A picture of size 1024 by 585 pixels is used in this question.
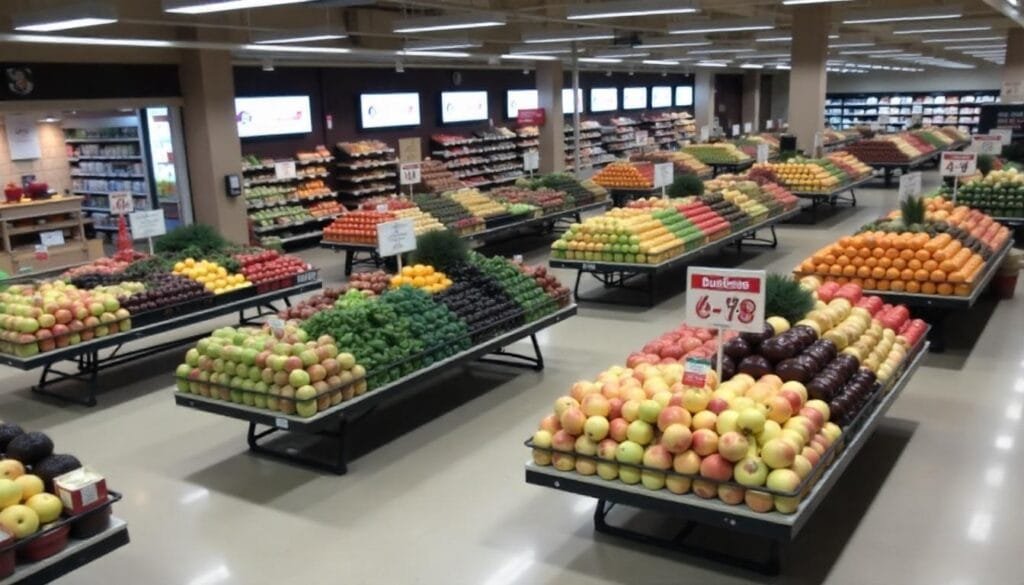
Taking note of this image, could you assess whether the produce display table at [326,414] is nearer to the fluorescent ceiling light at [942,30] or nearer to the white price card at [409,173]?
the white price card at [409,173]

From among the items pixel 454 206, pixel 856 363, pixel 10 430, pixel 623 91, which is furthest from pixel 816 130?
pixel 10 430

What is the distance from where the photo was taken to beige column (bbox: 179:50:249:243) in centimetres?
1254

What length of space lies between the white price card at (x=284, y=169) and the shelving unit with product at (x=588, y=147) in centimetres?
1113

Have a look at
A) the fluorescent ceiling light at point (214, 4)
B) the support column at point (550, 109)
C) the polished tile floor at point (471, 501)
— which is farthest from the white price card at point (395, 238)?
the support column at point (550, 109)

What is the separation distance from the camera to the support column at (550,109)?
20.1 m

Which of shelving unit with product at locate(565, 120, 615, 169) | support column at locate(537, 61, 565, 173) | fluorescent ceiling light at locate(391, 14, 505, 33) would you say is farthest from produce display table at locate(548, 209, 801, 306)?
shelving unit with product at locate(565, 120, 615, 169)

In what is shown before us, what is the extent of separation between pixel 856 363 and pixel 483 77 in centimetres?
1713

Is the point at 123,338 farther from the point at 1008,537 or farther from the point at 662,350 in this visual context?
the point at 1008,537

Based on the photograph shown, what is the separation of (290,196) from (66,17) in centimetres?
630

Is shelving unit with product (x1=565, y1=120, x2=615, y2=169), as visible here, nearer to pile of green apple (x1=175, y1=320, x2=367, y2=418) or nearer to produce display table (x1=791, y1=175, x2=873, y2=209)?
produce display table (x1=791, y1=175, x2=873, y2=209)

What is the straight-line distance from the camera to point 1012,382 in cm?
686

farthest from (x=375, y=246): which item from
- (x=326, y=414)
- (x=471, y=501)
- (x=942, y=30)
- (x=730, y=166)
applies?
(x=942, y=30)

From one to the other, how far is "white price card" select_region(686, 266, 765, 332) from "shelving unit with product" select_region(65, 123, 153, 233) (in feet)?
40.3

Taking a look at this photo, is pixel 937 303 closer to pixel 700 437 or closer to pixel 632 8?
pixel 700 437
